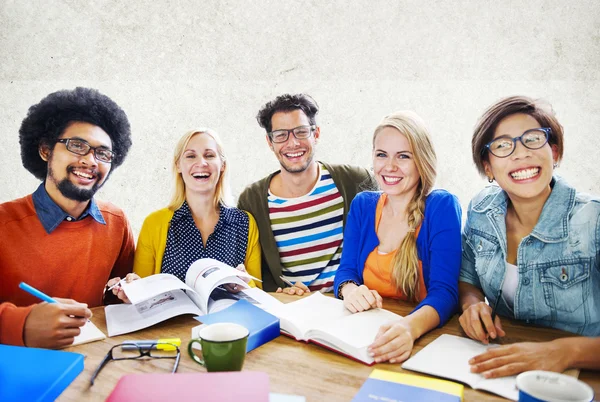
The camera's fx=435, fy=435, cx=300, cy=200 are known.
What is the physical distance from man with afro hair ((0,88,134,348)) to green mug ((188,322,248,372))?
2.94ft

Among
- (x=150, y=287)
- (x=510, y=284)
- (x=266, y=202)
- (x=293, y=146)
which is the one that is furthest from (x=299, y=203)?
(x=510, y=284)

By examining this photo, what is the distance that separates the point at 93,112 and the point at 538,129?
1713 mm

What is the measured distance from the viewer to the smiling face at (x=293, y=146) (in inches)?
82.2

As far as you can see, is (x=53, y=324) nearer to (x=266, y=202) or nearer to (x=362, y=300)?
(x=362, y=300)

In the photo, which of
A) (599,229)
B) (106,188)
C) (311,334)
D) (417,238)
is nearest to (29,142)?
(106,188)

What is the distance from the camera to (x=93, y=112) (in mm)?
1877

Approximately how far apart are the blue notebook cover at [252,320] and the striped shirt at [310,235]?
0.77 meters

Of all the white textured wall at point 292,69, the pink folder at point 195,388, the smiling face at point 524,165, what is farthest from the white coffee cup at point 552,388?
the white textured wall at point 292,69

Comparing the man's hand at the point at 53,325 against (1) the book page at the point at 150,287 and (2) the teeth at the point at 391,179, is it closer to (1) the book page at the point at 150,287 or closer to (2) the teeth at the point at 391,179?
(1) the book page at the point at 150,287

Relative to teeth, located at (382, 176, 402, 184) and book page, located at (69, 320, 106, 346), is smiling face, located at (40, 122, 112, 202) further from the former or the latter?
teeth, located at (382, 176, 402, 184)

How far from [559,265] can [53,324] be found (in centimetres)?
140

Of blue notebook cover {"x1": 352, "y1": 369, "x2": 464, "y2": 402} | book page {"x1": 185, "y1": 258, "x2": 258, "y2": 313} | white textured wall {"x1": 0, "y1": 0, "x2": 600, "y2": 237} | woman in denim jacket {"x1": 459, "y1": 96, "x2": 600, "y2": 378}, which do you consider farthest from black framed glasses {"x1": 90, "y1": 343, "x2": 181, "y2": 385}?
white textured wall {"x1": 0, "y1": 0, "x2": 600, "y2": 237}

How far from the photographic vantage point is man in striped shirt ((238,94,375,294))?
6.73 feet

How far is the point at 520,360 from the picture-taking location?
968 mm
